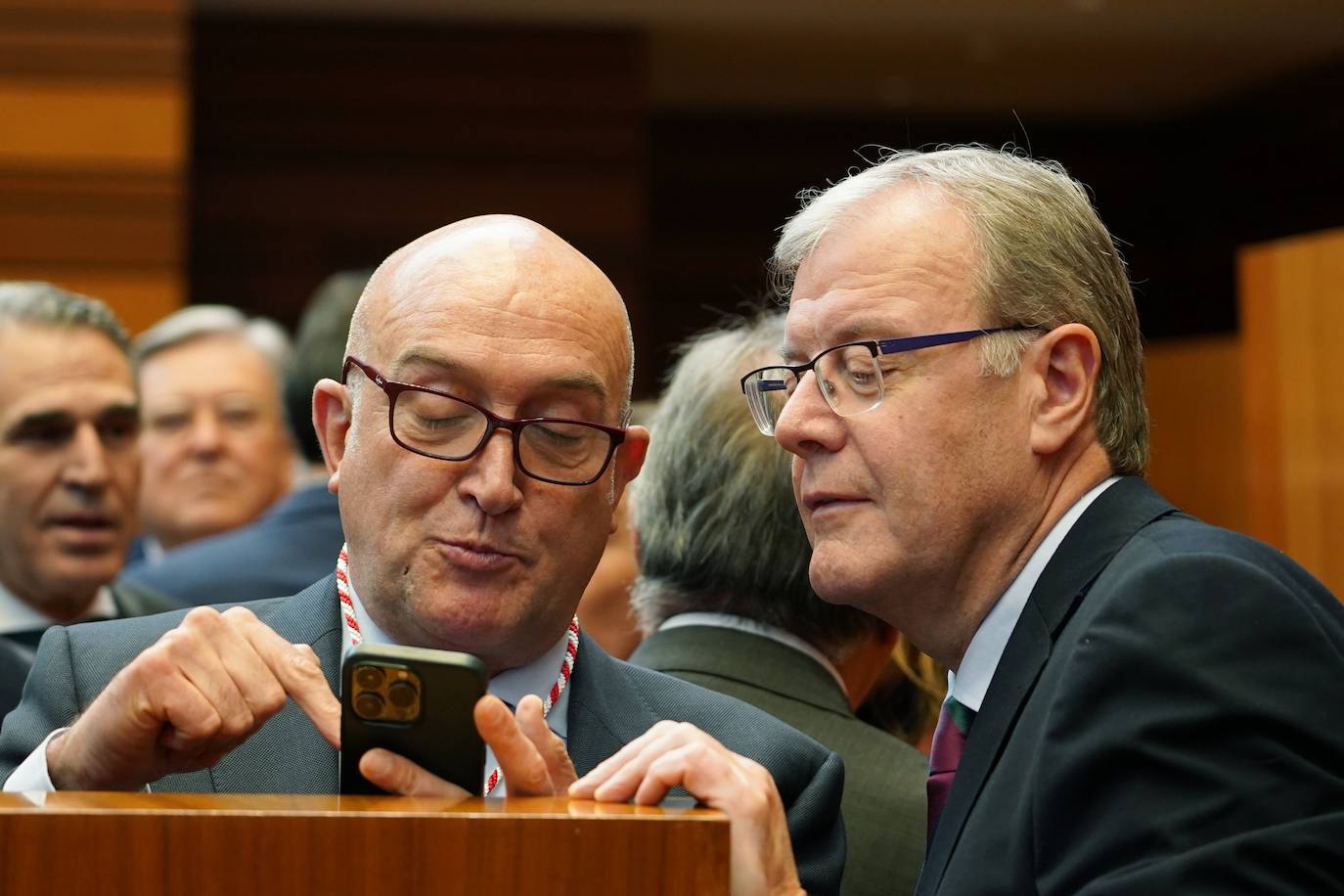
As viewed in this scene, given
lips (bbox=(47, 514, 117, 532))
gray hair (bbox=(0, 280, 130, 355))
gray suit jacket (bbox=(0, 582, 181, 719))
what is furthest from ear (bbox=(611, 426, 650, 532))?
gray hair (bbox=(0, 280, 130, 355))

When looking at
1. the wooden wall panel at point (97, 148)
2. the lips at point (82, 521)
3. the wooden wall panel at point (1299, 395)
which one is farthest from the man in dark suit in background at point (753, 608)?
the wooden wall panel at point (97, 148)

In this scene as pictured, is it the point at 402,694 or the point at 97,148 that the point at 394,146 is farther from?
the point at 402,694

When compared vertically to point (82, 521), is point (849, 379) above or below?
above

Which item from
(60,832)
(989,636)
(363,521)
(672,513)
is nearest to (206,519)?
(672,513)

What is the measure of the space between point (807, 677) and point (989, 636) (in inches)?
21.6

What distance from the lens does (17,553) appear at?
11.5 ft

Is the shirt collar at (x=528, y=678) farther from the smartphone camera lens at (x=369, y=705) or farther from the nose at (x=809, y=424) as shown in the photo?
the smartphone camera lens at (x=369, y=705)

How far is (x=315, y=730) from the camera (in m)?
1.82

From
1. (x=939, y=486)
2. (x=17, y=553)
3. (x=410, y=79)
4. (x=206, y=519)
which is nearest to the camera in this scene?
(x=939, y=486)

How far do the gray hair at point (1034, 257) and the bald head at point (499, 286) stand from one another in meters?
0.26

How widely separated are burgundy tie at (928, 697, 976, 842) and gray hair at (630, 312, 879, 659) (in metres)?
0.49

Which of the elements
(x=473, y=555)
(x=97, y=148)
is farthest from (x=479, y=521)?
(x=97, y=148)

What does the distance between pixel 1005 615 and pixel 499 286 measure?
696 millimetres

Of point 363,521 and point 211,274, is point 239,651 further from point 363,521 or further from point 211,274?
point 211,274
